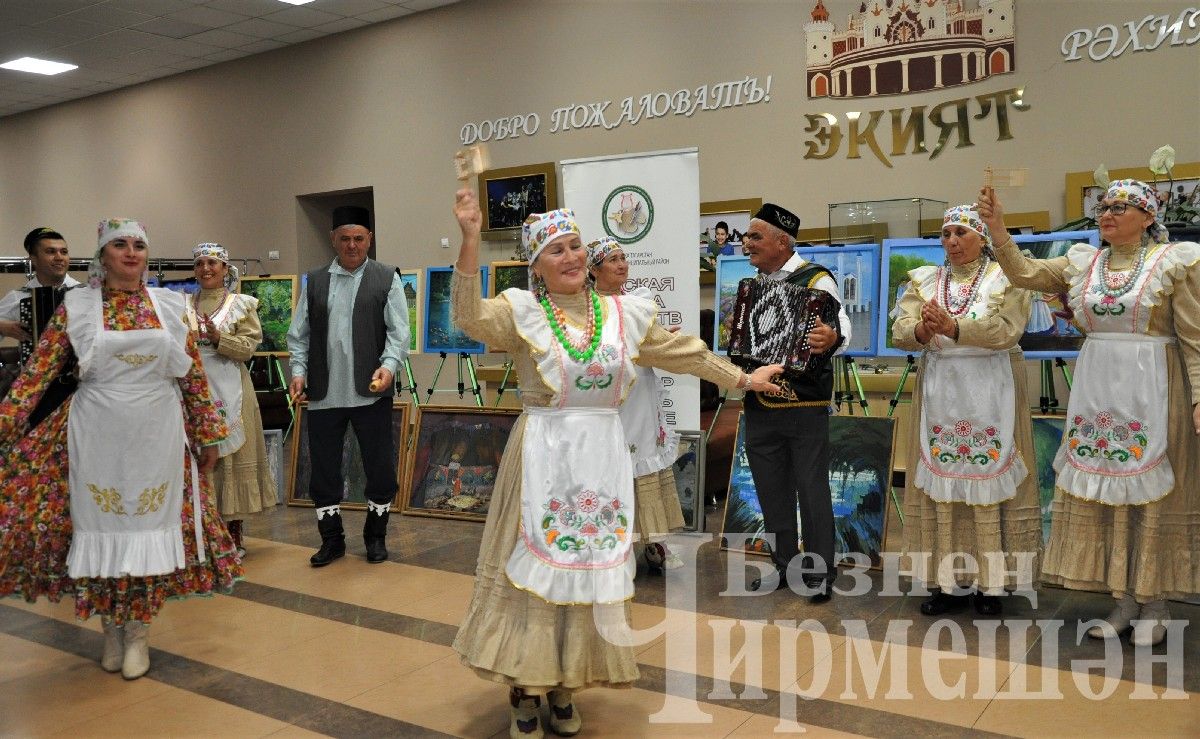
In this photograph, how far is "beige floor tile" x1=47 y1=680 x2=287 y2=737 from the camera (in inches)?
121

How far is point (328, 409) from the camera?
508 cm

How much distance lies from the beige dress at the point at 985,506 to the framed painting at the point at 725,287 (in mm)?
1990

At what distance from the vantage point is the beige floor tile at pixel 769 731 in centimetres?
291

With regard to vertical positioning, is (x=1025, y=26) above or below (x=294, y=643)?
above

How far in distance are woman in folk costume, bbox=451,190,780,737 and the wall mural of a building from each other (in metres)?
5.52

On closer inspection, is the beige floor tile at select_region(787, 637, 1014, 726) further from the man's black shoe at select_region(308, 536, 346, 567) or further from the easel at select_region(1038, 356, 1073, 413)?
the man's black shoe at select_region(308, 536, 346, 567)

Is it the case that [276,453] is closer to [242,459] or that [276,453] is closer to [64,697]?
[242,459]

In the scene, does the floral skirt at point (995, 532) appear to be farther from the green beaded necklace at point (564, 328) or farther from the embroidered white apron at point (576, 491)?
the green beaded necklace at point (564, 328)

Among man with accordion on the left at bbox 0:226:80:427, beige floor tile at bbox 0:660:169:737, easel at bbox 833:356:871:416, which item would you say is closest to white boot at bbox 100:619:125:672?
beige floor tile at bbox 0:660:169:737

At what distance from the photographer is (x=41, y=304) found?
12.4 feet

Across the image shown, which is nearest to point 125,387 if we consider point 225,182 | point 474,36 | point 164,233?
point 474,36

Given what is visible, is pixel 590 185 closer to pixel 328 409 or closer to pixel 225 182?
pixel 328 409

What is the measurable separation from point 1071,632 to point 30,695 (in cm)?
389

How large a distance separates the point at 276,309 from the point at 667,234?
3.82m
